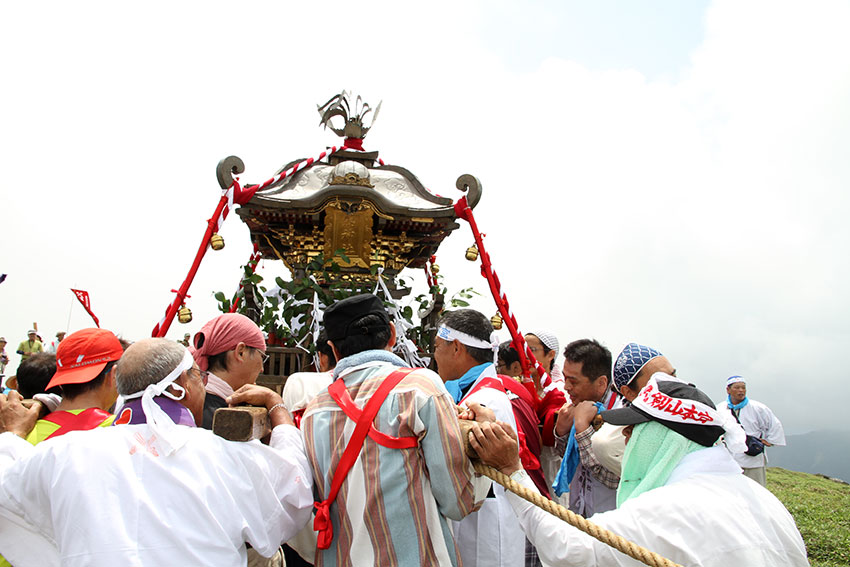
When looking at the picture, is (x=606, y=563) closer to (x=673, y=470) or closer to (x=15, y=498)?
(x=673, y=470)

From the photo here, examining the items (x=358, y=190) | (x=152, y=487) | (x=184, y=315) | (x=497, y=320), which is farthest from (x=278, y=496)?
(x=358, y=190)

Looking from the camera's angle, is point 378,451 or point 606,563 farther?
point 378,451

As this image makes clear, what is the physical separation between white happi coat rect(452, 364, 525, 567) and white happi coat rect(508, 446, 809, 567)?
89 centimetres

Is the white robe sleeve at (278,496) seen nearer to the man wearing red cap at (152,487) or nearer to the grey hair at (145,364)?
the man wearing red cap at (152,487)

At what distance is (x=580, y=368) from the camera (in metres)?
3.39

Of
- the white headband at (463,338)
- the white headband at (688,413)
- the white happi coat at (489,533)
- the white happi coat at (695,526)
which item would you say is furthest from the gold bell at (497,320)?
the white happi coat at (695,526)

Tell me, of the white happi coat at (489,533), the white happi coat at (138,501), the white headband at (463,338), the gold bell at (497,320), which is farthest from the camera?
the gold bell at (497,320)

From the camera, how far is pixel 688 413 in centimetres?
210

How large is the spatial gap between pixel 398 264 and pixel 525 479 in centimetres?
521

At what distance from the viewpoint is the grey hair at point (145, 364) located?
193 cm

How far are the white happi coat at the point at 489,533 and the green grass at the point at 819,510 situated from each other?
6096 mm

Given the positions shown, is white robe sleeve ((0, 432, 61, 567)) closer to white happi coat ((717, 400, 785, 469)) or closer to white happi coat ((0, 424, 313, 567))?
white happi coat ((0, 424, 313, 567))

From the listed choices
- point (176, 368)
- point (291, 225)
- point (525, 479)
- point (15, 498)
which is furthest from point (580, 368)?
point (291, 225)

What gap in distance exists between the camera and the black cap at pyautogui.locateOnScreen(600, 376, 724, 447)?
2.07 meters
